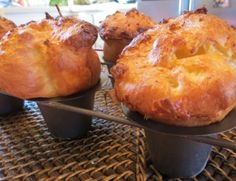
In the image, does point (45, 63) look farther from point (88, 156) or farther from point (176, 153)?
point (176, 153)

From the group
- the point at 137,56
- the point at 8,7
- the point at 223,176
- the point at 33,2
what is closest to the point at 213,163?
the point at 223,176

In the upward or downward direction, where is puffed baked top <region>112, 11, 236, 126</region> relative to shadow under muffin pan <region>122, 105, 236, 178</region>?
upward

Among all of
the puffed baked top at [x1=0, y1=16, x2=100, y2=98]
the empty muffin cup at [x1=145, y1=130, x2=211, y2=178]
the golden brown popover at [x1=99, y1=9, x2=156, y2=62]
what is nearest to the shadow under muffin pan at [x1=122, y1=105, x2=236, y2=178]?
the empty muffin cup at [x1=145, y1=130, x2=211, y2=178]

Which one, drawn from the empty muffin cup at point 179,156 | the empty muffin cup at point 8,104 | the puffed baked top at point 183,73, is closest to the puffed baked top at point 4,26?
the empty muffin cup at point 8,104

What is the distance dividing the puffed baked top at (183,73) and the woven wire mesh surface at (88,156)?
0.14 m

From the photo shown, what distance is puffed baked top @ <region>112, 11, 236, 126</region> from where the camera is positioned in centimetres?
46

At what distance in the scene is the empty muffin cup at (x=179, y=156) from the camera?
539 mm

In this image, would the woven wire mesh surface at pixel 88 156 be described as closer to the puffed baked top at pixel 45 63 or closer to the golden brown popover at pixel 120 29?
the puffed baked top at pixel 45 63

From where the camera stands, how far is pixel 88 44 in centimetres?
69

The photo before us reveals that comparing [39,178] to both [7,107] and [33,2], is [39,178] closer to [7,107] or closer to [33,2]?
[7,107]

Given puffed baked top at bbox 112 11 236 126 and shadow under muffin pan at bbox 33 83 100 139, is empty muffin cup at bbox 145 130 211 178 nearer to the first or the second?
puffed baked top at bbox 112 11 236 126

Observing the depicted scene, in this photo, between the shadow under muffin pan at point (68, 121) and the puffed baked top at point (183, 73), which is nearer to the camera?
the puffed baked top at point (183, 73)

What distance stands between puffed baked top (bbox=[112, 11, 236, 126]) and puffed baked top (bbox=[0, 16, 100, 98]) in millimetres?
145

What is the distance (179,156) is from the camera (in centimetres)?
55
